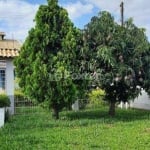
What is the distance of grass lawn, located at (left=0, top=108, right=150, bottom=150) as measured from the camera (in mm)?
10961

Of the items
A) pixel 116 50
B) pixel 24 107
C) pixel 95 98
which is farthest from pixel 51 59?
pixel 95 98

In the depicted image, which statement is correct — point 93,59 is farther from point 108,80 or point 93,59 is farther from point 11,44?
Result: point 11,44

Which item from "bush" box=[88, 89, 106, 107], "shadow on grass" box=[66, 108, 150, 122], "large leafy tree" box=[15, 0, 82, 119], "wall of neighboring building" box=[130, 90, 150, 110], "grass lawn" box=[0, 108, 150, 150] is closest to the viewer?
"grass lawn" box=[0, 108, 150, 150]

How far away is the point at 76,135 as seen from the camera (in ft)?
42.3

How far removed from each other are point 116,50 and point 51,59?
299 centimetres

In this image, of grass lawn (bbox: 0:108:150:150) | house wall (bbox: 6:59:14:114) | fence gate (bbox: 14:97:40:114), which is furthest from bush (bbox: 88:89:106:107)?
grass lawn (bbox: 0:108:150:150)

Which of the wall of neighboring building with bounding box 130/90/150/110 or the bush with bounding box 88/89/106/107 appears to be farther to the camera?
the bush with bounding box 88/89/106/107

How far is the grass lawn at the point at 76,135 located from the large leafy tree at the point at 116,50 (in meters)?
2.18

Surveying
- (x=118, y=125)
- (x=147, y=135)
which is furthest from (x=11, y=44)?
(x=147, y=135)

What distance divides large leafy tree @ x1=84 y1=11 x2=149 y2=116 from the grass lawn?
7.16ft

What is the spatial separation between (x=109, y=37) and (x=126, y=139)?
22.6 feet

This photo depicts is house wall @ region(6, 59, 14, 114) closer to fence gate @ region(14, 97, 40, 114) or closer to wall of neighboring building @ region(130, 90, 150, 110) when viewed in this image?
fence gate @ region(14, 97, 40, 114)

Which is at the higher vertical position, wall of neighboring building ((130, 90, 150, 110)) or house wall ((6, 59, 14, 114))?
house wall ((6, 59, 14, 114))

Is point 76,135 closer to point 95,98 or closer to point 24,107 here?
point 24,107
